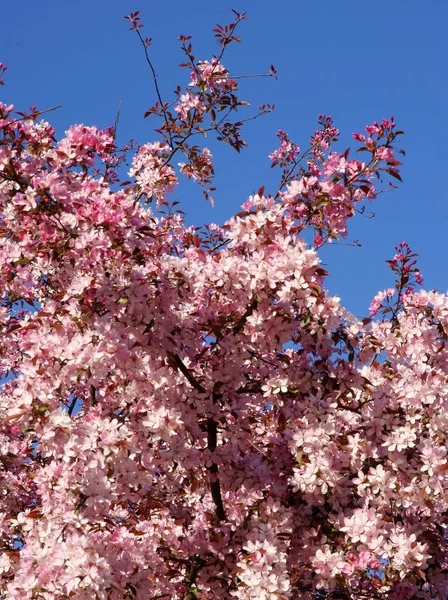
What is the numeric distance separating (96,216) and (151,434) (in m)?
1.48

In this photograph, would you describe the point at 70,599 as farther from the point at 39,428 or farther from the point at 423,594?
the point at 423,594

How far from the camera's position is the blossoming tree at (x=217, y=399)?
4.56m

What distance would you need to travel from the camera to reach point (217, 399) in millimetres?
5531

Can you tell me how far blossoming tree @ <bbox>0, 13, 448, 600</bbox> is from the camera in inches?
179

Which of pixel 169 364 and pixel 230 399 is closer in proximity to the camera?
pixel 169 364

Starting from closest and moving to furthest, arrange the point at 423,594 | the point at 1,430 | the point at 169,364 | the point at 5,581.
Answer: the point at 169,364 < the point at 423,594 < the point at 5,581 < the point at 1,430

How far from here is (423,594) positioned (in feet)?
18.2


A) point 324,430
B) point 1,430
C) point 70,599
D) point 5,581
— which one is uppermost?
point 1,430

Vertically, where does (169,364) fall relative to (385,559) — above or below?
above

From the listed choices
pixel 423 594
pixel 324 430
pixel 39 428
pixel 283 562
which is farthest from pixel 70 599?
pixel 423 594

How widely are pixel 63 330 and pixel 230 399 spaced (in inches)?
57.0

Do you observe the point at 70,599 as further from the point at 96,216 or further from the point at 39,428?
the point at 96,216

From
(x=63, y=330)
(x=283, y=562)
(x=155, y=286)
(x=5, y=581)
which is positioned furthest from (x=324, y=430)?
(x=5, y=581)

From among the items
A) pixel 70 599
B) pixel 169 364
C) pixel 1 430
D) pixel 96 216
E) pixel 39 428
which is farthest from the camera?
pixel 1 430
